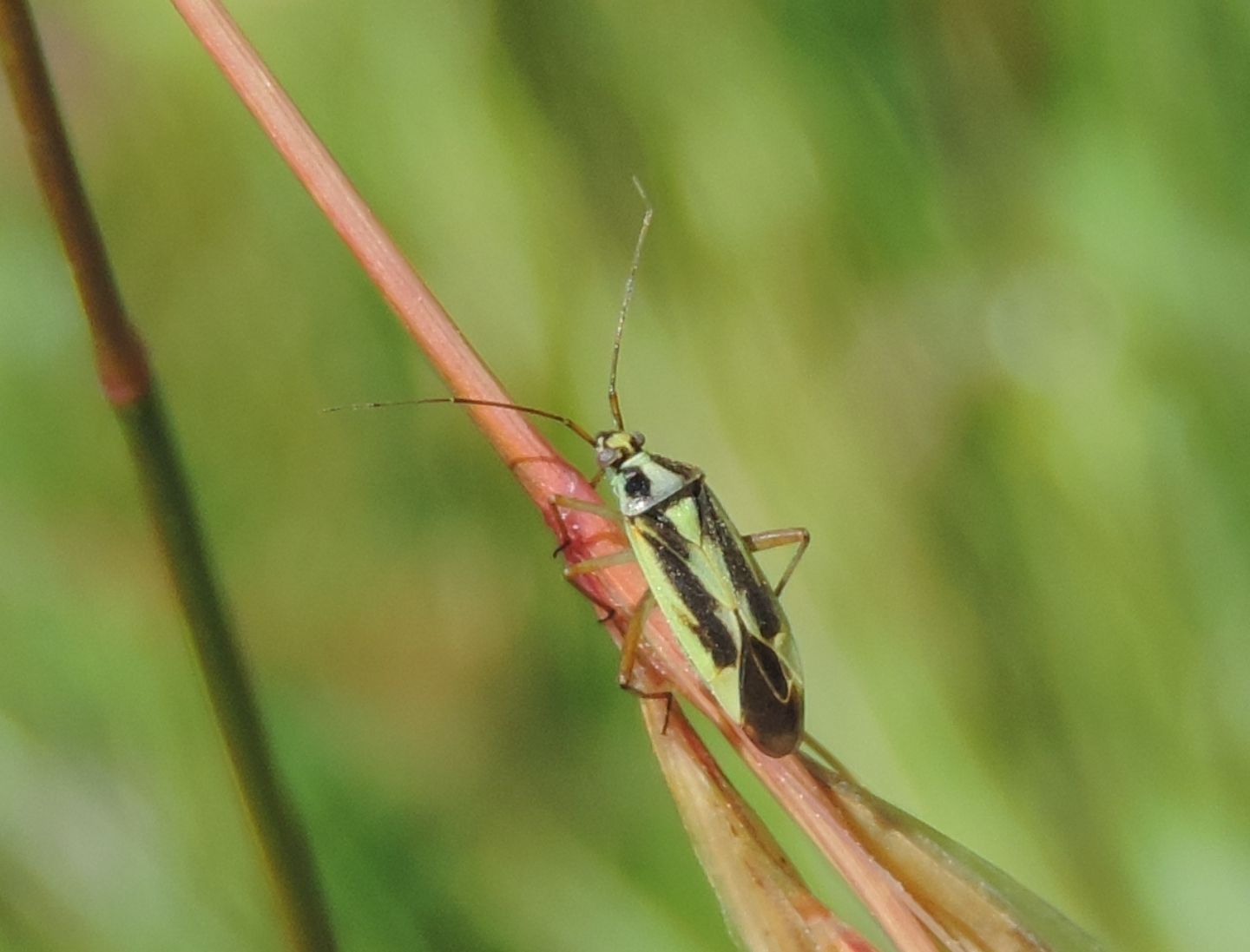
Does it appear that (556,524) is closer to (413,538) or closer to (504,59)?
(413,538)

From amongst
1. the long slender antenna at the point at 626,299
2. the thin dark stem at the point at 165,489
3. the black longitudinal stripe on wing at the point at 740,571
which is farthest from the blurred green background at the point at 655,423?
the thin dark stem at the point at 165,489

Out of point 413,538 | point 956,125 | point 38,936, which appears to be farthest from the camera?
point 956,125

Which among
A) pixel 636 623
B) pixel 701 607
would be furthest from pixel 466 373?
pixel 701 607

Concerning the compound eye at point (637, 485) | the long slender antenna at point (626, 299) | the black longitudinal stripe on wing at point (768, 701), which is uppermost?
the long slender antenna at point (626, 299)

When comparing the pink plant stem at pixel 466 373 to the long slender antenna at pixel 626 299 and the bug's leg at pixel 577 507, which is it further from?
the long slender antenna at pixel 626 299

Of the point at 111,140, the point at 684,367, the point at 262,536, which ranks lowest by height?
the point at 684,367

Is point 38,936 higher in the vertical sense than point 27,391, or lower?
lower

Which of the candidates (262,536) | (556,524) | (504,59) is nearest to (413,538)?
(262,536)

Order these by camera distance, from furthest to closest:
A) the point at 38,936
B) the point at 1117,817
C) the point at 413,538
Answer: the point at 413,538 < the point at 1117,817 < the point at 38,936
